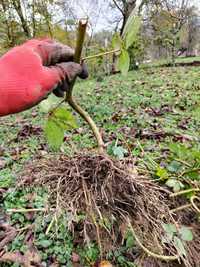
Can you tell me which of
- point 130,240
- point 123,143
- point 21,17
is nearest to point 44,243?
point 130,240

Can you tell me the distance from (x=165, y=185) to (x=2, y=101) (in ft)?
2.18

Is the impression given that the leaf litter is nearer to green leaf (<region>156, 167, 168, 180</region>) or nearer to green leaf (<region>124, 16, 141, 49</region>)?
green leaf (<region>156, 167, 168, 180</region>)

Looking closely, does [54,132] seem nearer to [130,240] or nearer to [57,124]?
[57,124]

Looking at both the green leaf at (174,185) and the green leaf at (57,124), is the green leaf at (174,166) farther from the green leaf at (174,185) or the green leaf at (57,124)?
the green leaf at (57,124)

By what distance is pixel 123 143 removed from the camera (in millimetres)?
1773

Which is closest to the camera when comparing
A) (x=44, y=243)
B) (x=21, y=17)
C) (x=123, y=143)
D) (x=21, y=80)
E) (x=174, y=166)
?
(x=21, y=80)

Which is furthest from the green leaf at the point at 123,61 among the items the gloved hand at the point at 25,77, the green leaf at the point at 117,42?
the gloved hand at the point at 25,77

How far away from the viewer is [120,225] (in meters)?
1.17

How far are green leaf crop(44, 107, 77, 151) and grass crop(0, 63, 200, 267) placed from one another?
0.10m

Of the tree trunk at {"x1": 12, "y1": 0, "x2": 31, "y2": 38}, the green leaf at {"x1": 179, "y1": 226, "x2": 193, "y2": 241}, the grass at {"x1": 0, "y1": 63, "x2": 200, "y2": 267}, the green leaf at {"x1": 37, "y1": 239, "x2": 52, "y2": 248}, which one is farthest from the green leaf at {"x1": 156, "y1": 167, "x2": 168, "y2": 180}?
the tree trunk at {"x1": 12, "y1": 0, "x2": 31, "y2": 38}

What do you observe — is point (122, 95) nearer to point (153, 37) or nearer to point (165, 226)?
point (165, 226)

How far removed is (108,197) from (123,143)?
666mm

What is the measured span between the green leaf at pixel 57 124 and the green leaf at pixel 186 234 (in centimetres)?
51

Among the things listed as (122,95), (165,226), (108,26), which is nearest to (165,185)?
(165,226)
